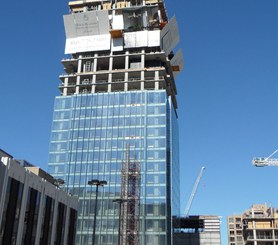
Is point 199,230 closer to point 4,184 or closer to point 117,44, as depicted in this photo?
point 117,44

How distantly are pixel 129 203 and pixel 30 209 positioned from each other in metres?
54.2

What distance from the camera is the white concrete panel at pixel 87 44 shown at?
126 meters

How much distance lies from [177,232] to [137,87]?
145ft

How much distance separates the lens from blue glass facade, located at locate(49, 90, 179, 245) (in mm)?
102438

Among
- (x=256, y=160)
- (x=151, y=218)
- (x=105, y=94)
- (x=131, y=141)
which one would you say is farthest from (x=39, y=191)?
(x=256, y=160)

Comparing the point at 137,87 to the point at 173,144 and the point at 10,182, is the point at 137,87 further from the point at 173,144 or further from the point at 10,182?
the point at 10,182

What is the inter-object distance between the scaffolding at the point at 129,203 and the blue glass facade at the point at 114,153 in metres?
1.27

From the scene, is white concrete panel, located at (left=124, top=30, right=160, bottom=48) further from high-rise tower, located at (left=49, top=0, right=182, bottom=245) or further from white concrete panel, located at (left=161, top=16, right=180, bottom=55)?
white concrete panel, located at (left=161, top=16, right=180, bottom=55)

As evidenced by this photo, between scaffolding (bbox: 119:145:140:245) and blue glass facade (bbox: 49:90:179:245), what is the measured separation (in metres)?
1.27

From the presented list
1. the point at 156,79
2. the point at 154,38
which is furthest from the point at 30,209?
the point at 154,38

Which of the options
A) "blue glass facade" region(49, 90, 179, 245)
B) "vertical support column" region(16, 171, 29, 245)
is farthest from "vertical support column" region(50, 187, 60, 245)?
"blue glass facade" region(49, 90, 179, 245)

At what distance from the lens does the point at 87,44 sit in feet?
419

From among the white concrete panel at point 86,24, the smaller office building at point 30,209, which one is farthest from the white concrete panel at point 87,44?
the smaller office building at point 30,209

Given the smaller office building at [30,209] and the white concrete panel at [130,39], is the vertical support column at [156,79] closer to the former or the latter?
the white concrete panel at [130,39]
